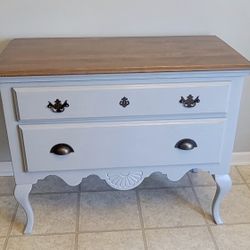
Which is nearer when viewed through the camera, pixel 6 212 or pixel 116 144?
pixel 116 144

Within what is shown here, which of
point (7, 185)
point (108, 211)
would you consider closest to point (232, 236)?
point (108, 211)

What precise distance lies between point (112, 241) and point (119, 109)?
588 mm

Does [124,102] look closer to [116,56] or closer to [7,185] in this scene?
A: [116,56]

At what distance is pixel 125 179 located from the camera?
141 centimetres

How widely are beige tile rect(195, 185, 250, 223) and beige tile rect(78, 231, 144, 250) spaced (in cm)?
37

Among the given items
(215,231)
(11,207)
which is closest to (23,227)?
(11,207)

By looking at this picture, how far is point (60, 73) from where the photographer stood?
115cm

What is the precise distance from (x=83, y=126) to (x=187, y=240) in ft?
2.19

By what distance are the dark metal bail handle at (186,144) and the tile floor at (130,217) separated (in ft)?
1.36

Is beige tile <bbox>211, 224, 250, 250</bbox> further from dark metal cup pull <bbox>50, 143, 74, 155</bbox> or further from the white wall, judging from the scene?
the white wall

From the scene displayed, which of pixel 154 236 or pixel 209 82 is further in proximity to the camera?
pixel 154 236

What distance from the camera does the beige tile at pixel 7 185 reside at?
5.75ft

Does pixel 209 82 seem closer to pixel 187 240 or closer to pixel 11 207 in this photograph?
pixel 187 240

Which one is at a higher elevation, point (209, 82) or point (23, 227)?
point (209, 82)
